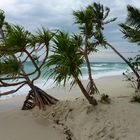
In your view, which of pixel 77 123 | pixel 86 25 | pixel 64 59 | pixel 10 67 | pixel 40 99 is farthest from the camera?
pixel 86 25

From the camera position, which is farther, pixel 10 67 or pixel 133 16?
pixel 133 16

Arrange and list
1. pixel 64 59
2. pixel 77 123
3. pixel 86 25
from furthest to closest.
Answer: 1. pixel 86 25
2. pixel 77 123
3. pixel 64 59

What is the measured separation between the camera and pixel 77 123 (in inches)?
324

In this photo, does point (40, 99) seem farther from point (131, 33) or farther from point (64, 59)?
point (131, 33)

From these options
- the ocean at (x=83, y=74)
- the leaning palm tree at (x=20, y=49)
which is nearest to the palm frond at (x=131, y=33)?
the ocean at (x=83, y=74)

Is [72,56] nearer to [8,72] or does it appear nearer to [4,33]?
[8,72]

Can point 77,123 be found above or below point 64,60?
below

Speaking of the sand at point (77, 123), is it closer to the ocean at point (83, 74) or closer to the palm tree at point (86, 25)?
the ocean at point (83, 74)

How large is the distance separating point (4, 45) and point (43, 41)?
0.97 meters

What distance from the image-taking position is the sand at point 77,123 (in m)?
7.71

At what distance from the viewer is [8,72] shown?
9.39 metres

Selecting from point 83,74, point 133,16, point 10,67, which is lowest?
point 83,74

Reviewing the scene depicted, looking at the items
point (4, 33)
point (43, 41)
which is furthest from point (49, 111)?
point (4, 33)

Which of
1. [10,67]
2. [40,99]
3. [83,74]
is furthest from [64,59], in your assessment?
[83,74]
